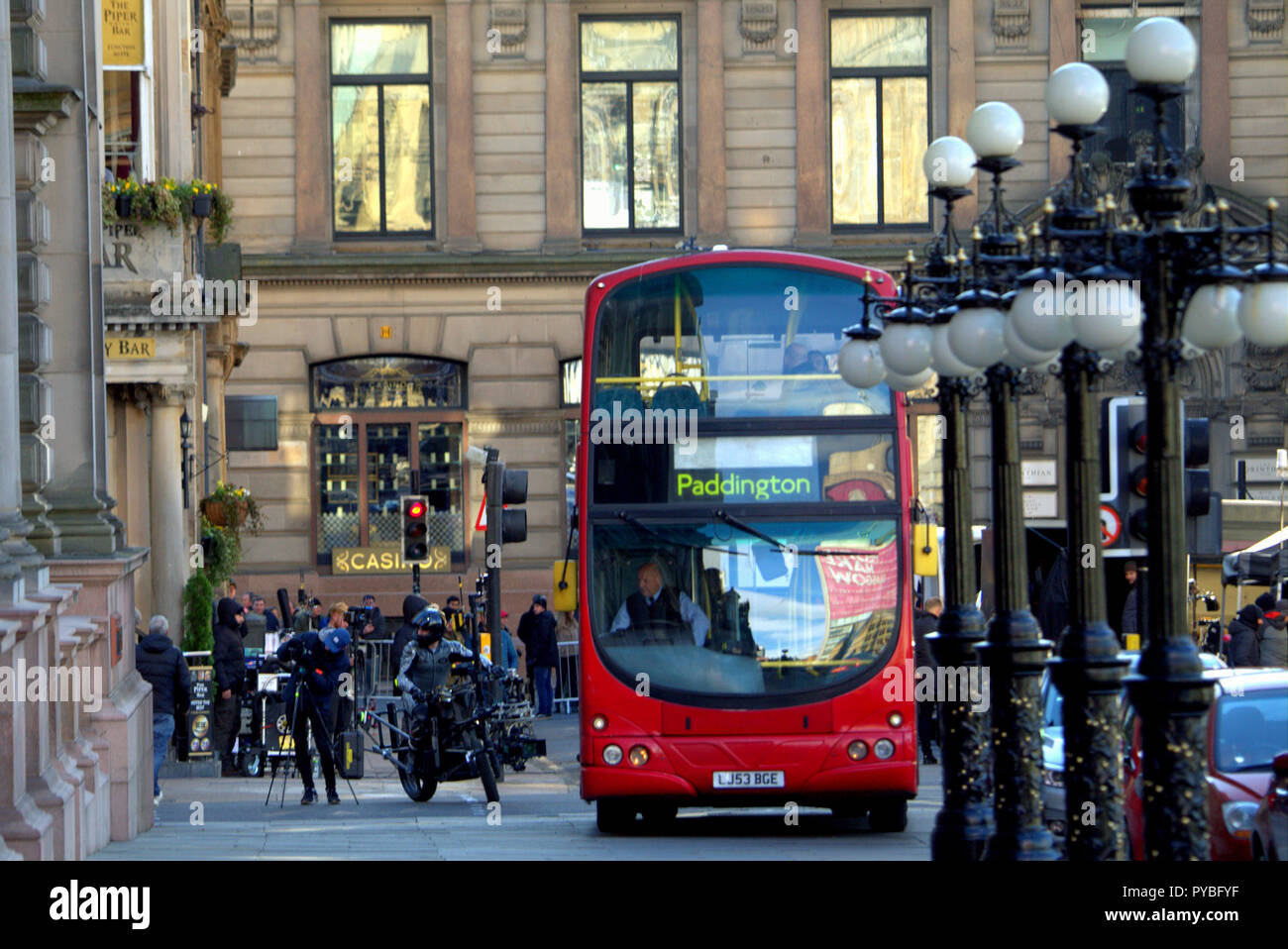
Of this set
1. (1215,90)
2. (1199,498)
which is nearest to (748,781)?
(1199,498)

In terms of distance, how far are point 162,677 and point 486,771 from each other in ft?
9.86

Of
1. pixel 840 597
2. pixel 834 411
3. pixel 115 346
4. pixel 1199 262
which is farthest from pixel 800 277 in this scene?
pixel 115 346

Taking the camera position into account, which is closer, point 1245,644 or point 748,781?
point 748,781

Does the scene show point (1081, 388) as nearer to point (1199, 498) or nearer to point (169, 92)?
point (1199, 498)

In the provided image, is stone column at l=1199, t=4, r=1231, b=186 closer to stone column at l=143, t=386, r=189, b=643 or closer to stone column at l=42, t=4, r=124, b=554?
stone column at l=143, t=386, r=189, b=643

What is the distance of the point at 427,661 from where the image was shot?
19750 mm

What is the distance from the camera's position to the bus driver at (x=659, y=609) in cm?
1616

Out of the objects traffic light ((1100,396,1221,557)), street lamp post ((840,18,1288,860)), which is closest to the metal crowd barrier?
traffic light ((1100,396,1221,557))

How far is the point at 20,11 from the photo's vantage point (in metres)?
14.6

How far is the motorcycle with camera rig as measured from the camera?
19.4 meters

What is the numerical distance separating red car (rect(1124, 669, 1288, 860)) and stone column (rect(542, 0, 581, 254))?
2635 cm

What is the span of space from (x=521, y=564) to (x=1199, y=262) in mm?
30340

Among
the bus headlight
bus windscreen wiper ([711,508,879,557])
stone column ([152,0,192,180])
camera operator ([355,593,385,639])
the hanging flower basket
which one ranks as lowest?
camera operator ([355,593,385,639])

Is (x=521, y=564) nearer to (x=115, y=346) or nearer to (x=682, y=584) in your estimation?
(x=115, y=346)
